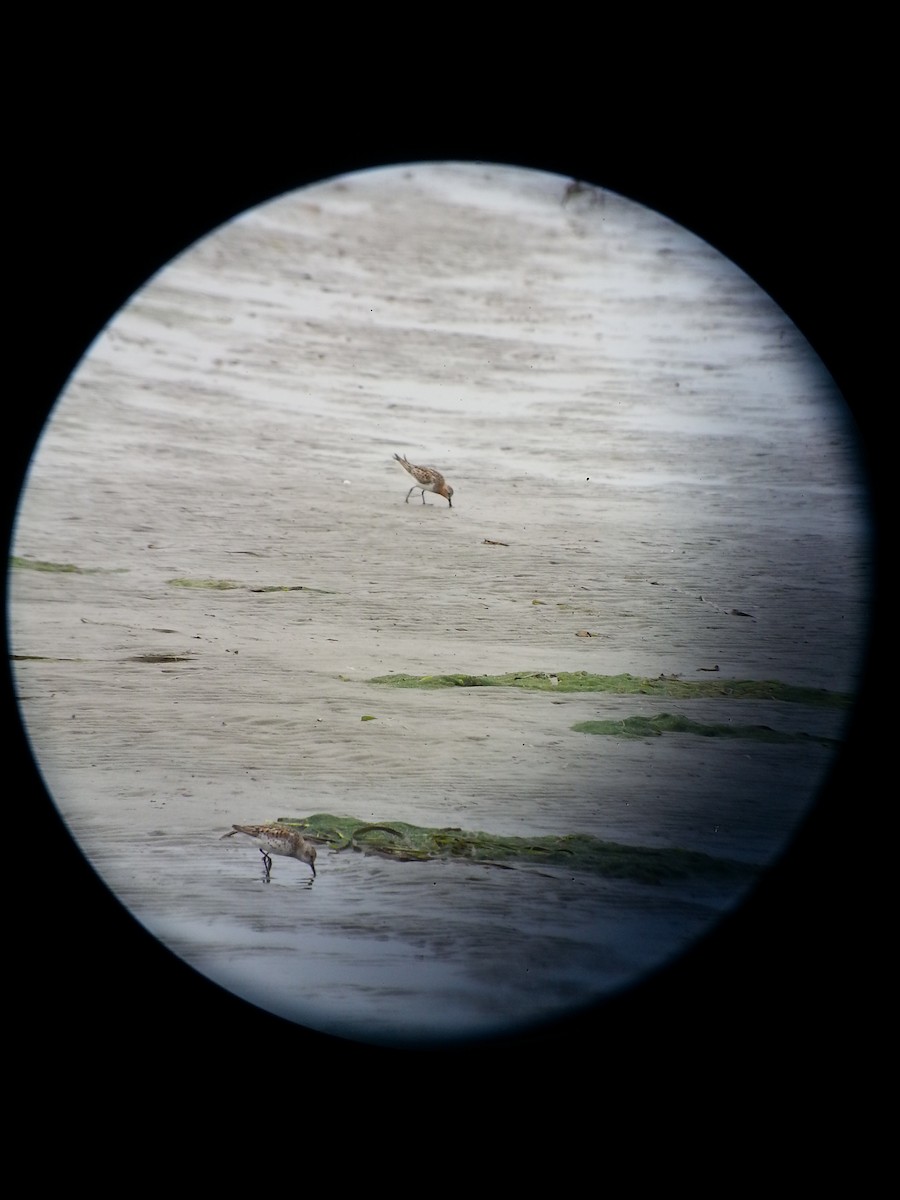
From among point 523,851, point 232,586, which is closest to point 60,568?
point 232,586

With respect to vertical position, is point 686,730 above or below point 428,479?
below

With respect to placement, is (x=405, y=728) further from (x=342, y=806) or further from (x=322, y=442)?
(x=322, y=442)

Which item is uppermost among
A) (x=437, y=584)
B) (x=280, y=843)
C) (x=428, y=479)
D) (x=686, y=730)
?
(x=428, y=479)

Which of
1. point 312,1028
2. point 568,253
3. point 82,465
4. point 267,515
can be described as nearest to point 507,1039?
point 312,1028

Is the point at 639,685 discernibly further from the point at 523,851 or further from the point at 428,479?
the point at 428,479

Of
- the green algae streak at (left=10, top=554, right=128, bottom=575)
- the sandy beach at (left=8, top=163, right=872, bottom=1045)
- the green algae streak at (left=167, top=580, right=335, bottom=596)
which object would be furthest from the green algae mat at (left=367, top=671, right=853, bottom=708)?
the green algae streak at (left=10, top=554, right=128, bottom=575)

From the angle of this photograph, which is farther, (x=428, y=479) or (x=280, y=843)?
(x=428, y=479)
